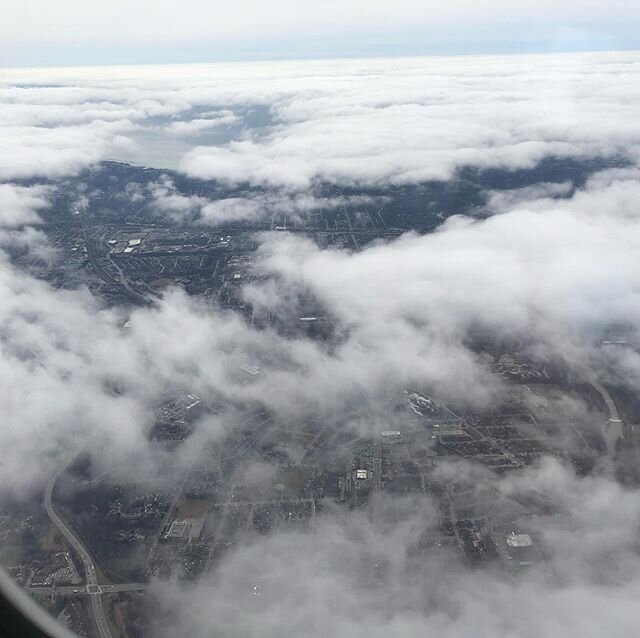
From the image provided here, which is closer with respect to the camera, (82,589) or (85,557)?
(82,589)

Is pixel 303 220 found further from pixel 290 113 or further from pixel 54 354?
pixel 290 113

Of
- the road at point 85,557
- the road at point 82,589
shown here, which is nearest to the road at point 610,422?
the road at point 82,589

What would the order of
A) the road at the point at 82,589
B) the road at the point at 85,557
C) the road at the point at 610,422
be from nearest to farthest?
the road at the point at 85,557 < the road at the point at 82,589 < the road at the point at 610,422

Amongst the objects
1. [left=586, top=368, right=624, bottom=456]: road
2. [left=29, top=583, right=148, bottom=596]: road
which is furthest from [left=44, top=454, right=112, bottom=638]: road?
[left=586, top=368, right=624, bottom=456]: road

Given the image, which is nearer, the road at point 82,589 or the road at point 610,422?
the road at point 82,589

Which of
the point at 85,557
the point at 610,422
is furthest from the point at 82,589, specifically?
the point at 610,422

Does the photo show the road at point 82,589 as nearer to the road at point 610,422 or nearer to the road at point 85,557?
the road at point 85,557

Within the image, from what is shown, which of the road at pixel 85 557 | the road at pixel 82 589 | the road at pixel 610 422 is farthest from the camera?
the road at pixel 610 422

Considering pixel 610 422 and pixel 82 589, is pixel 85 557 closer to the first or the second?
pixel 82 589

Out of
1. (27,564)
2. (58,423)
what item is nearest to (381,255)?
(58,423)
